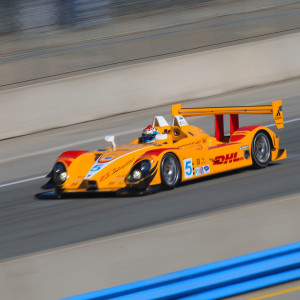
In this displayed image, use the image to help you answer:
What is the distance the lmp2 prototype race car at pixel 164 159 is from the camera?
9.45 metres

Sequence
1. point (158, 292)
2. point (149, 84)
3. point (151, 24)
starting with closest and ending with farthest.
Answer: point (158, 292), point (149, 84), point (151, 24)

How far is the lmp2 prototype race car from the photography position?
31.0 ft

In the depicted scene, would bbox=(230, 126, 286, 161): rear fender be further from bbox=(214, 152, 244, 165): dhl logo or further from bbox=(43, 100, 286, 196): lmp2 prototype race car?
bbox=(214, 152, 244, 165): dhl logo

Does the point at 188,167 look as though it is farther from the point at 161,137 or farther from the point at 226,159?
the point at 226,159

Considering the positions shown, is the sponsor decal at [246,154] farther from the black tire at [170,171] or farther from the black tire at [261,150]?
the black tire at [170,171]

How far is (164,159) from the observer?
31.2 feet

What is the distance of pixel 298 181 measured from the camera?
982 centimetres

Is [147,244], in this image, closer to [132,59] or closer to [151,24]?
[132,59]

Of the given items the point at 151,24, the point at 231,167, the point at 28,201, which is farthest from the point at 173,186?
the point at 151,24

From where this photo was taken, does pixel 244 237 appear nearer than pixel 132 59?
Yes

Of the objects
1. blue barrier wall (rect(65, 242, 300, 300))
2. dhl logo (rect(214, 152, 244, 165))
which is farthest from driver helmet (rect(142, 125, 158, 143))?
blue barrier wall (rect(65, 242, 300, 300))

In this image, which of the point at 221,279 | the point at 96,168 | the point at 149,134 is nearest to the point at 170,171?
the point at 149,134

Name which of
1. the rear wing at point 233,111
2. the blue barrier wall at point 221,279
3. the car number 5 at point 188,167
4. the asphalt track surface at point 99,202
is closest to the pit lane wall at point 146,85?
the asphalt track surface at point 99,202

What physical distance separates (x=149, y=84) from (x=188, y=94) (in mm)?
1027
